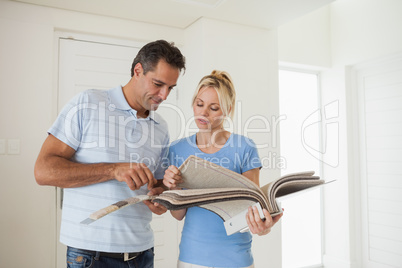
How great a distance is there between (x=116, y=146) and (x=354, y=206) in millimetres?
3296

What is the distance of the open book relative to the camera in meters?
0.95

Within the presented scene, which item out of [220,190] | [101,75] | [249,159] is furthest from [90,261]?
[101,75]

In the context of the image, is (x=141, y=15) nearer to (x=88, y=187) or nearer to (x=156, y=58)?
(x=156, y=58)

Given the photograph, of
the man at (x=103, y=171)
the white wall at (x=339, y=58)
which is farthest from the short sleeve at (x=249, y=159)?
the white wall at (x=339, y=58)

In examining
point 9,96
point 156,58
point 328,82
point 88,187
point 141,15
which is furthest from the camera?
point 328,82

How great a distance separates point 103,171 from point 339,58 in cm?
346

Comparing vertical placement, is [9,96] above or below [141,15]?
below

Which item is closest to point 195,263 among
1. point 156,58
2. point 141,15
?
point 156,58

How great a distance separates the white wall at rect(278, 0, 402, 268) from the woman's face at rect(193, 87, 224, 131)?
8.05ft

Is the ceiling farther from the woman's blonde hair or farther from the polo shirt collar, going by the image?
the polo shirt collar

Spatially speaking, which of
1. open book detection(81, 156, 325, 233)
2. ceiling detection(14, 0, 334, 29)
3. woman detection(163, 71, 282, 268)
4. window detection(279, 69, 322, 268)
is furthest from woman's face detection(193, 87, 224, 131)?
window detection(279, 69, 322, 268)

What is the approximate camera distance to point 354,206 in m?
3.82

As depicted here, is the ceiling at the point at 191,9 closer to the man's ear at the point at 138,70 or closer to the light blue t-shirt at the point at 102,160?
the man's ear at the point at 138,70

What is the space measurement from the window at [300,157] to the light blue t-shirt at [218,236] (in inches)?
104
